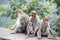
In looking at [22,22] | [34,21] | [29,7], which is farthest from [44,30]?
[29,7]

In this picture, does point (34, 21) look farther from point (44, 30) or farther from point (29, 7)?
point (29, 7)

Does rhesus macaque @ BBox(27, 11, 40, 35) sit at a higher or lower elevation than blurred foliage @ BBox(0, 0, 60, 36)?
lower

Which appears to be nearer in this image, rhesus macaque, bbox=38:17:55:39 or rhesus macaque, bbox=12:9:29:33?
rhesus macaque, bbox=38:17:55:39

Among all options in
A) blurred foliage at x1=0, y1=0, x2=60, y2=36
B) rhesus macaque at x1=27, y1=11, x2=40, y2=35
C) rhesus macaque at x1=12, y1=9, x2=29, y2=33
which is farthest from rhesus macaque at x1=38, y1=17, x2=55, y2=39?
blurred foliage at x1=0, y1=0, x2=60, y2=36

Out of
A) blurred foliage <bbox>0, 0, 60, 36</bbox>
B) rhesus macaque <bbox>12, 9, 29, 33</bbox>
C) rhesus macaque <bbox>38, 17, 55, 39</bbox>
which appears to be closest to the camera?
rhesus macaque <bbox>38, 17, 55, 39</bbox>

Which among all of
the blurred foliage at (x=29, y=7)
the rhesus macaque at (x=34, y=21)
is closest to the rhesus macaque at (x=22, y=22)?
the rhesus macaque at (x=34, y=21)

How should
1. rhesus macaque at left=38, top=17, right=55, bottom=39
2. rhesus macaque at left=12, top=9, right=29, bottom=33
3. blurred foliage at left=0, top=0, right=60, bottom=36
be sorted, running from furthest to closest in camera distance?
1. blurred foliage at left=0, top=0, right=60, bottom=36
2. rhesus macaque at left=12, top=9, right=29, bottom=33
3. rhesus macaque at left=38, top=17, right=55, bottom=39

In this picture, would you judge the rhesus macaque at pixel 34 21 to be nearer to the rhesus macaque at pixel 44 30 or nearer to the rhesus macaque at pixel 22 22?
the rhesus macaque at pixel 44 30

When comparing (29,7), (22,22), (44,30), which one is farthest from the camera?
(29,7)

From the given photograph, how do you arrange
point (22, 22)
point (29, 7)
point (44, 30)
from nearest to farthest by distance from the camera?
point (44, 30)
point (22, 22)
point (29, 7)

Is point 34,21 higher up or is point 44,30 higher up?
point 34,21

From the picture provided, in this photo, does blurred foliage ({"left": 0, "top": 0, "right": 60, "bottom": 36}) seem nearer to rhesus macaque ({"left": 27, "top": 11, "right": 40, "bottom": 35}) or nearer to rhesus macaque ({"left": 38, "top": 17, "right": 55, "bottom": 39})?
rhesus macaque ({"left": 27, "top": 11, "right": 40, "bottom": 35})

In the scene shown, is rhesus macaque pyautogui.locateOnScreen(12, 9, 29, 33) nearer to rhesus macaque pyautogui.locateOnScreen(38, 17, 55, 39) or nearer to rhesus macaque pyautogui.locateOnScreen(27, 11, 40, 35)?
rhesus macaque pyautogui.locateOnScreen(27, 11, 40, 35)

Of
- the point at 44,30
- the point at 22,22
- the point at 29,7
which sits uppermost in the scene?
the point at 29,7
